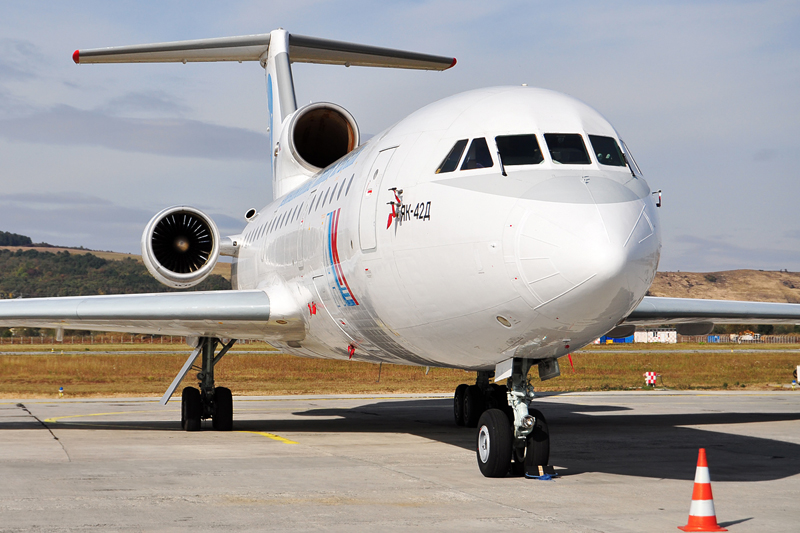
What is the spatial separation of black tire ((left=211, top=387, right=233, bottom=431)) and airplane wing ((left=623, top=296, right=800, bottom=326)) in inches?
290

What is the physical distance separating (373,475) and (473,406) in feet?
22.3

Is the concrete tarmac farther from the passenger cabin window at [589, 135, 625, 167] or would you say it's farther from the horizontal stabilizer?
the horizontal stabilizer

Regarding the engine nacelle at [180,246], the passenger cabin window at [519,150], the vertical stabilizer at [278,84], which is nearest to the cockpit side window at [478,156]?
the passenger cabin window at [519,150]

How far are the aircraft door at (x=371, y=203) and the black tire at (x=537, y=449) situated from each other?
275 centimetres

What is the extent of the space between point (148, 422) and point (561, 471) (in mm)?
10745

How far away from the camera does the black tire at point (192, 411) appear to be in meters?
16.2

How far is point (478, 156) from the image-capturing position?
8.90m

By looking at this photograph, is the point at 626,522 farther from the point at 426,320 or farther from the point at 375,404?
the point at 375,404

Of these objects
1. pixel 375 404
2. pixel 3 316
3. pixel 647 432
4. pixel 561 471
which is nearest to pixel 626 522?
pixel 561 471

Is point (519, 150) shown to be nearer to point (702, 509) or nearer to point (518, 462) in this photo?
point (518, 462)

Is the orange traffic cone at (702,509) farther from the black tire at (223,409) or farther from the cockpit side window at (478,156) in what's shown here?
the black tire at (223,409)

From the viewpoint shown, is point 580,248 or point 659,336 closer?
point 580,248

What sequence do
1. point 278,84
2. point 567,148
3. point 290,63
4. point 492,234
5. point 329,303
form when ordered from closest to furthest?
point 492,234
point 567,148
point 329,303
point 278,84
point 290,63

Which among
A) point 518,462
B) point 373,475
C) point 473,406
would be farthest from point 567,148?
point 473,406
